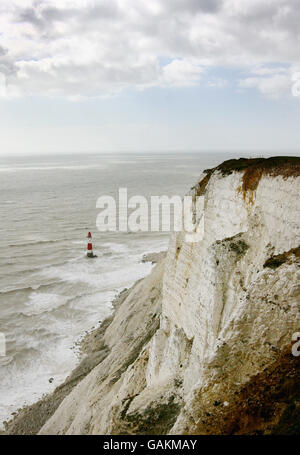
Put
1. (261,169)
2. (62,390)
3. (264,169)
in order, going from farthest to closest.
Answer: (62,390) → (261,169) → (264,169)

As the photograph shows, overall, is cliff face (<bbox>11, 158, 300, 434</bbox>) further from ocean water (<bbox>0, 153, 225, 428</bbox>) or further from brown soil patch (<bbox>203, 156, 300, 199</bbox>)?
ocean water (<bbox>0, 153, 225, 428</bbox>)

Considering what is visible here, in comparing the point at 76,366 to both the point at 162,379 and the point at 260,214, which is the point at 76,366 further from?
the point at 260,214

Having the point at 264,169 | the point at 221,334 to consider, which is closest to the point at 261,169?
the point at 264,169

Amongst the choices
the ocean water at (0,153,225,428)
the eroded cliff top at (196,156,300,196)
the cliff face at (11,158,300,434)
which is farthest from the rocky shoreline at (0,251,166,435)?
the eroded cliff top at (196,156,300,196)

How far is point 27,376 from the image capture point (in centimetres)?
1853

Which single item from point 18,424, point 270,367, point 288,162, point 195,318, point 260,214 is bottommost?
point 18,424

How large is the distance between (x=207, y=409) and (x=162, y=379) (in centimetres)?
610

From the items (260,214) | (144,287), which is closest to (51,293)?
(144,287)

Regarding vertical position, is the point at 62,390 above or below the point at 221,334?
below

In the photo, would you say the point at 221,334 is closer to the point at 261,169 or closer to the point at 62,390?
the point at 261,169

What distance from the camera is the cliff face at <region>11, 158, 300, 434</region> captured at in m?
5.71

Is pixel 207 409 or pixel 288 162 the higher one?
pixel 288 162

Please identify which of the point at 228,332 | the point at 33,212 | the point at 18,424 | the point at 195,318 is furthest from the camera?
the point at 33,212

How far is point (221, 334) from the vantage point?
676cm
